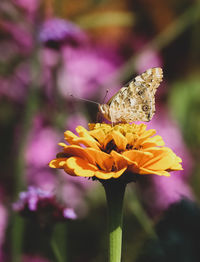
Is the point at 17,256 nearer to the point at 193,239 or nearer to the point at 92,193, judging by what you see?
the point at 193,239

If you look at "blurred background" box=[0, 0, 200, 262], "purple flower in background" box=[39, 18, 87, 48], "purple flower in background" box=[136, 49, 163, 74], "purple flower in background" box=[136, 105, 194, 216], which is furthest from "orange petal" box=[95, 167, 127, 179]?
"purple flower in background" box=[136, 49, 163, 74]

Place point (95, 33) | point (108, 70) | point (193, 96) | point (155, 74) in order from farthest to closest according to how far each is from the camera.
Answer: point (95, 33) < point (193, 96) < point (108, 70) < point (155, 74)

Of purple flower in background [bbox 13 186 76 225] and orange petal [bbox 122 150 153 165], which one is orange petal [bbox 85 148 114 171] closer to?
orange petal [bbox 122 150 153 165]

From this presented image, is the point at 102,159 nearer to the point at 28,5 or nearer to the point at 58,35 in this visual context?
the point at 58,35

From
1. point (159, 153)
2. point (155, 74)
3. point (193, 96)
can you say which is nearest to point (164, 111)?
point (193, 96)

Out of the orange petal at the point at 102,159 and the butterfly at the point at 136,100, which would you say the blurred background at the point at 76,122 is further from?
the orange petal at the point at 102,159

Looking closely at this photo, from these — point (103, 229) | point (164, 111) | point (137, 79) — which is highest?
point (164, 111)
